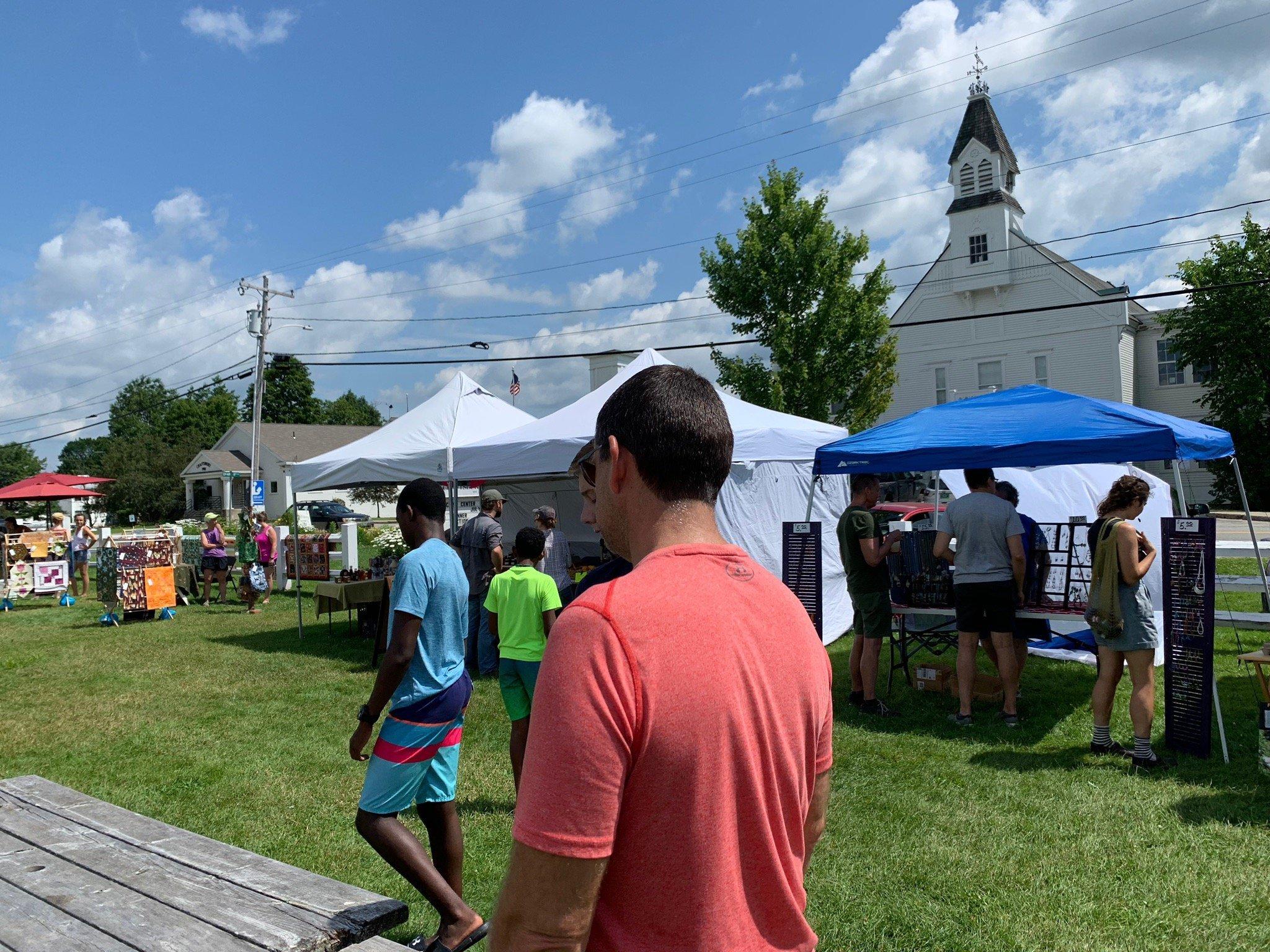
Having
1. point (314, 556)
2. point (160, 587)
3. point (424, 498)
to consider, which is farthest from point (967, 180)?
point (424, 498)

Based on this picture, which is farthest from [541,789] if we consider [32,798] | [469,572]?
[469,572]

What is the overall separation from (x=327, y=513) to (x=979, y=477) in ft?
135

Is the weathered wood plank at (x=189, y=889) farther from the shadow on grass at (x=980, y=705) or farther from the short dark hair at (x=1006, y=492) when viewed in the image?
the short dark hair at (x=1006, y=492)

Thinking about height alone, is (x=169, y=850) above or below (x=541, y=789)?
below

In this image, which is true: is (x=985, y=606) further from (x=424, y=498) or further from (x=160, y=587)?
(x=160, y=587)

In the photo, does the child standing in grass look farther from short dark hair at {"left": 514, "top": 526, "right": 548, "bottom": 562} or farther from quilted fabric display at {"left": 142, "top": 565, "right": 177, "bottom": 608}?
quilted fabric display at {"left": 142, "top": 565, "right": 177, "bottom": 608}

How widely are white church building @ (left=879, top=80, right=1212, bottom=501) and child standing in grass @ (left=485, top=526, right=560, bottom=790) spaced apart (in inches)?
1159

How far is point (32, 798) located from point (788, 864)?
3.38m

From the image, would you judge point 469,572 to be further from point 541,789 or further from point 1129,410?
point 541,789

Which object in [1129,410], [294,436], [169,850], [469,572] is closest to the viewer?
[169,850]

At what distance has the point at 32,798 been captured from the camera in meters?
3.40

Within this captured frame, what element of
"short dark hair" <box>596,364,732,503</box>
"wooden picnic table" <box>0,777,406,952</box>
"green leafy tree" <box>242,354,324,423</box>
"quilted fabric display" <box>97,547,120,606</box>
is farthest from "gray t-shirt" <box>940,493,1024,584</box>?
"green leafy tree" <box>242,354,324,423</box>

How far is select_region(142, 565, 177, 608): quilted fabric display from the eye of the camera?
1545 cm

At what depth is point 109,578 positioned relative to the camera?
15289 mm
